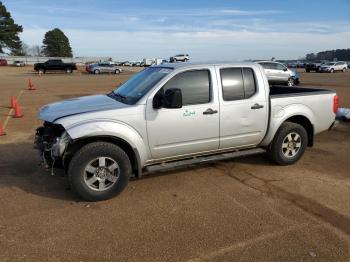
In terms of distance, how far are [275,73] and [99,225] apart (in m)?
20.2

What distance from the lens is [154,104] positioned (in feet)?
16.5

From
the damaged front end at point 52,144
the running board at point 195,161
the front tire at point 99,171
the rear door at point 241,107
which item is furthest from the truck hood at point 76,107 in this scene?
the rear door at point 241,107

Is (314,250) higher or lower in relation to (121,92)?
lower

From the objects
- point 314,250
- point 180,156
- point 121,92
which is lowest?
point 314,250

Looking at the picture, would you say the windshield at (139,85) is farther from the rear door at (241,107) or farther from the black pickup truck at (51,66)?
the black pickup truck at (51,66)

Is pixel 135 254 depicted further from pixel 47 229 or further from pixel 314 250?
pixel 314 250

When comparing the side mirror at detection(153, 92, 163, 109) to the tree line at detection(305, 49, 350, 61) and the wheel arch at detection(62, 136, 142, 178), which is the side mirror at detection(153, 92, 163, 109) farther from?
the tree line at detection(305, 49, 350, 61)

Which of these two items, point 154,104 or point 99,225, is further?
point 154,104

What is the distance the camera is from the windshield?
524 centimetres

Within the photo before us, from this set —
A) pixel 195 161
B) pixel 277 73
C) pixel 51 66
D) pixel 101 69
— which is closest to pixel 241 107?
pixel 195 161

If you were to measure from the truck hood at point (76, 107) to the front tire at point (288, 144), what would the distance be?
267cm

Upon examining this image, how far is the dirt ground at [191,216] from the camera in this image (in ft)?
12.0

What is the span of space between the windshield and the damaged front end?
3.29 feet

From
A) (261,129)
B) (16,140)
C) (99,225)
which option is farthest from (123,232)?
(16,140)
